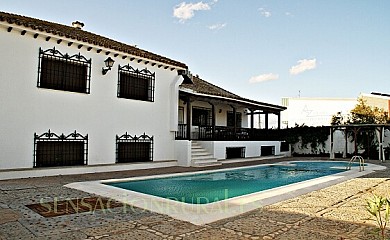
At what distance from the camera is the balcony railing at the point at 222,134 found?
1880cm

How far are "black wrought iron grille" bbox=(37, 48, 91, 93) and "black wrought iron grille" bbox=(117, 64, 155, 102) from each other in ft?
5.81

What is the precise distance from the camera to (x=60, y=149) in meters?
12.1

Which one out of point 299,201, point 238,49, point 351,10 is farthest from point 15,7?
point 351,10

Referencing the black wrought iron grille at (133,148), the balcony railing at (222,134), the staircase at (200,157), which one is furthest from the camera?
the balcony railing at (222,134)

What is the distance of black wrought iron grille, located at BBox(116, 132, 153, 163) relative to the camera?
46.8ft

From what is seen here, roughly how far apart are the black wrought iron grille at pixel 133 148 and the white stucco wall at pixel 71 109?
284 mm

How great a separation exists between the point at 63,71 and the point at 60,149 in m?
3.20

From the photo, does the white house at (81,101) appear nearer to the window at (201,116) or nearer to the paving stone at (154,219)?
the window at (201,116)

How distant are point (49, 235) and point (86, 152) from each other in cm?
879

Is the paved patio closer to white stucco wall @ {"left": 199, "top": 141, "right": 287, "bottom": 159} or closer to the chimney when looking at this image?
white stucco wall @ {"left": 199, "top": 141, "right": 287, "bottom": 159}

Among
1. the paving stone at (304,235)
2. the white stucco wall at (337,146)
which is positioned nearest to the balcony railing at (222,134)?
the white stucco wall at (337,146)

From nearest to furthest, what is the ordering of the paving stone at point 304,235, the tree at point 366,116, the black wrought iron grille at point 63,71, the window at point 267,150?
1. the paving stone at point 304,235
2. the black wrought iron grille at point 63,71
3. the window at point 267,150
4. the tree at point 366,116

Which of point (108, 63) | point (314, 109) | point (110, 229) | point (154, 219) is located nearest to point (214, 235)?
point (154, 219)

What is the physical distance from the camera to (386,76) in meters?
25.2
